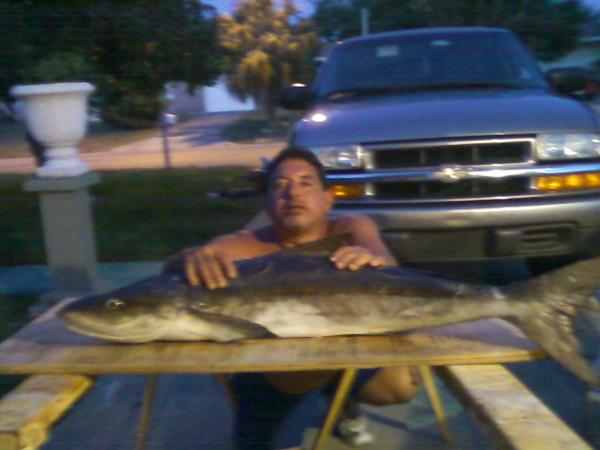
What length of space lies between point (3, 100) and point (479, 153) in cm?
608

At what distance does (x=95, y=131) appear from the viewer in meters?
22.2

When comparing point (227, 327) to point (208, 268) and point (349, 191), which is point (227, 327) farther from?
point (349, 191)

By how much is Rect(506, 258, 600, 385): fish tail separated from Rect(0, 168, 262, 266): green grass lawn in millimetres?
5559

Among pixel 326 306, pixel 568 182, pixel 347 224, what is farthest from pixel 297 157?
pixel 568 182

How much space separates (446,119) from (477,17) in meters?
12.7

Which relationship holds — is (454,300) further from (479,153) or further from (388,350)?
(479,153)

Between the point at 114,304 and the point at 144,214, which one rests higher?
the point at 114,304

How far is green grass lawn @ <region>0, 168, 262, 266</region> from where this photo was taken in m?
8.27

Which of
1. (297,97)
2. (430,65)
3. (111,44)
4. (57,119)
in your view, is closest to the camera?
(57,119)

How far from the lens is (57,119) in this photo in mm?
5992

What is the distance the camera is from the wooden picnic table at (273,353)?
2.46m

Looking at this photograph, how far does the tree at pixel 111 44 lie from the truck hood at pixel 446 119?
2.85 meters

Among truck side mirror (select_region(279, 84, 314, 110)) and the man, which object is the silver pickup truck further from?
the man

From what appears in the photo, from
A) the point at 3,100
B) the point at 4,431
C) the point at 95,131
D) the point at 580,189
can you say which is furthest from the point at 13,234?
the point at 95,131
